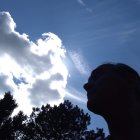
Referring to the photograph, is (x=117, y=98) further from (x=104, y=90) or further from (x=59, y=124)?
(x=59, y=124)

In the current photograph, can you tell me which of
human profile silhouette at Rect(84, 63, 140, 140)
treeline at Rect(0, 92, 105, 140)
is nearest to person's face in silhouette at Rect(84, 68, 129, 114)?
human profile silhouette at Rect(84, 63, 140, 140)

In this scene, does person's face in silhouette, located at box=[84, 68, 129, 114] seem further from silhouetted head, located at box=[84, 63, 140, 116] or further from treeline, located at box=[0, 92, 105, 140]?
treeline, located at box=[0, 92, 105, 140]

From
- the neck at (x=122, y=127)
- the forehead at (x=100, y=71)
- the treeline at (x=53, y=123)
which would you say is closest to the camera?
the neck at (x=122, y=127)

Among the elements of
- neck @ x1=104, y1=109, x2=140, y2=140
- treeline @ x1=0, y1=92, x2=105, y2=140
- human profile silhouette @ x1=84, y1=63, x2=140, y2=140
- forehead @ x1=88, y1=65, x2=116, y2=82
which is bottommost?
neck @ x1=104, y1=109, x2=140, y2=140

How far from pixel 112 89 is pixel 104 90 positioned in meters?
0.06

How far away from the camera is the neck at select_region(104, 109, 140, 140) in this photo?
2.39 meters

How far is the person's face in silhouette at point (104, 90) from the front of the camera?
2428mm

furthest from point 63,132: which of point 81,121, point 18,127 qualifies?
point 18,127

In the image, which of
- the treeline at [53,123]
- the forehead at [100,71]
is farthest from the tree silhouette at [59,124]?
the forehead at [100,71]

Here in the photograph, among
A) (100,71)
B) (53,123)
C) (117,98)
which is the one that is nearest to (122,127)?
(117,98)

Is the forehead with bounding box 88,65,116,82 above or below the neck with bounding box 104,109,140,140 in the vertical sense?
above

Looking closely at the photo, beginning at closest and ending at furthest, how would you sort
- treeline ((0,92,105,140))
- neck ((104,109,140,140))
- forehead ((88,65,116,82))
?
neck ((104,109,140,140)) → forehead ((88,65,116,82)) → treeline ((0,92,105,140))

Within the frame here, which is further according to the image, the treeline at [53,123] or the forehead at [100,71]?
the treeline at [53,123]

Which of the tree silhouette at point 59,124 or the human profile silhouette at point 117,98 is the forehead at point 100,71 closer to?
the human profile silhouette at point 117,98
